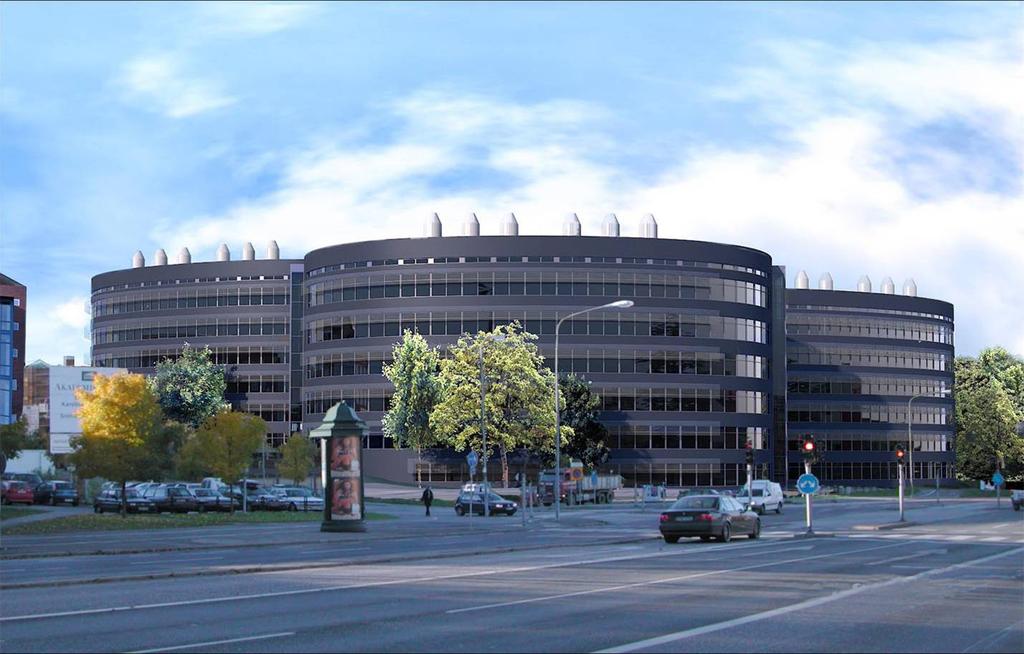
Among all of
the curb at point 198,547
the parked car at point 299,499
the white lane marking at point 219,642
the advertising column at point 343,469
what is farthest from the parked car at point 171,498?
the white lane marking at point 219,642

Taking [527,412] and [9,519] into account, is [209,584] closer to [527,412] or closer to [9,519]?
[9,519]

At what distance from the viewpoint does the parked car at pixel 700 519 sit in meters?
37.0

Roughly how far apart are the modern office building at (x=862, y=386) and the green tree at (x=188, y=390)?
62349 mm

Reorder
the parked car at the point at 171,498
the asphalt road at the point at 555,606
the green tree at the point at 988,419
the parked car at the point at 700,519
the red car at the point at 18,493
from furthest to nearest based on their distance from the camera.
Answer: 1. the green tree at the point at 988,419
2. the red car at the point at 18,493
3. the parked car at the point at 171,498
4. the parked car at the point at 700,519
5. the asphalt road at the point at 555,606

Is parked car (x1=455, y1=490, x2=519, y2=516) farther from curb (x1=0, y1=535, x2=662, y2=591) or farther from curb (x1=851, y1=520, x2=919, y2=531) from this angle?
curb (x1=0, y1=535, x2=662, y2=591)

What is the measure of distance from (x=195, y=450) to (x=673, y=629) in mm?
49130

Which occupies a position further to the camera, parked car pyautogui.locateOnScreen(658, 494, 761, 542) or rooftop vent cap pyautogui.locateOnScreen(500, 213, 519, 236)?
rooftop vent cap pyautogui.locateOnScreen(500, 213, 519, 236)

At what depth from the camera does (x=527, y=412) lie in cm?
9238

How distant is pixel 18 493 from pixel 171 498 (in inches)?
381

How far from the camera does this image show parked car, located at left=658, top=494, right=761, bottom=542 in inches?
1458

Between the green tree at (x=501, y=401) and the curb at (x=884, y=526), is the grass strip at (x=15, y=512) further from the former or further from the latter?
the green tree at (x=501, y=401)

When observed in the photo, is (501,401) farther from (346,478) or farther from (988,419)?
(988,419)

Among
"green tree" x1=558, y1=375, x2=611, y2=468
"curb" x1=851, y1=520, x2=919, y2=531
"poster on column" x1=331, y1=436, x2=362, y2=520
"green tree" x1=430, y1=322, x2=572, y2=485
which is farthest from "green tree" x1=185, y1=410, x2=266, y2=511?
"green tree" x1=558, y1=375, x2=611, y2=468

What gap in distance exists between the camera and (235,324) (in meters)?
131
